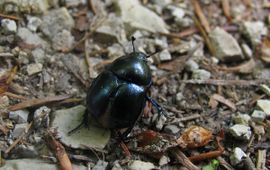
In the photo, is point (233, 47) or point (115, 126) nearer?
point (115, 126)

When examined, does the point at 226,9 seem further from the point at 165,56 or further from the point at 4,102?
the point at 4,102

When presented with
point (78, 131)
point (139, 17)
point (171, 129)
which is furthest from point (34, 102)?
point (139, 17)

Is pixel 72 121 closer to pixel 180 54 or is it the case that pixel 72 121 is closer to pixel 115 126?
pixel 115 126

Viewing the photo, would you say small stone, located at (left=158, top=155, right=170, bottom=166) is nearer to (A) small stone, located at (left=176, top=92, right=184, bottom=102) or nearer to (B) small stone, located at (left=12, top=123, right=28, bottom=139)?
(A) small stone, located at (left=176, top=92, right=184, bottom=102)

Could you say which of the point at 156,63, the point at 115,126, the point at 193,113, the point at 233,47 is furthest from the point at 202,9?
the point at 115,126

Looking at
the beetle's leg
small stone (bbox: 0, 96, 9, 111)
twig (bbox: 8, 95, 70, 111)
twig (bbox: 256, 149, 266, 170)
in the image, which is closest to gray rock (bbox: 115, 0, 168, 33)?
the beetle's leg
